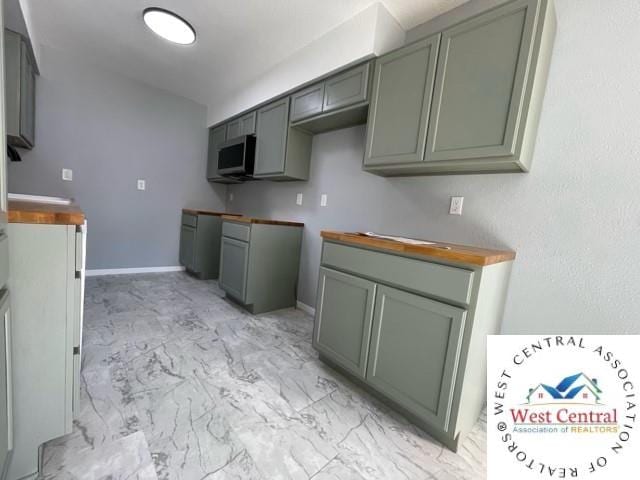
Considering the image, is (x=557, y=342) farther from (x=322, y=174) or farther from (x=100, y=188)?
(x=100, y=188)

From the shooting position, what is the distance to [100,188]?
3.18 metres

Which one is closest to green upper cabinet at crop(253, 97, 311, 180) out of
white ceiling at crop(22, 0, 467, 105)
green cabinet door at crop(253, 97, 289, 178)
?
green cabinet door at crop(253, 97, 289, 178)

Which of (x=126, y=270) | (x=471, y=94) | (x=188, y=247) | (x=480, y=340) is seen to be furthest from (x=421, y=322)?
(x=126, y=270)

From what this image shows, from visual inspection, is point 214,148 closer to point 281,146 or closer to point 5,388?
point 281,146

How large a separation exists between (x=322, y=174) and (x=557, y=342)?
82.3 inches

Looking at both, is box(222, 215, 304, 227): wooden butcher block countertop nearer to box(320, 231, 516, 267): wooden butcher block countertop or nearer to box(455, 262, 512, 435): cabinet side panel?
box(320, 231, 516, 267): wooden butcher block countertop

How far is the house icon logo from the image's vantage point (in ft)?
2.89

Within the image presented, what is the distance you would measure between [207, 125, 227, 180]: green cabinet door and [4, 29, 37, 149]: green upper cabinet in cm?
176

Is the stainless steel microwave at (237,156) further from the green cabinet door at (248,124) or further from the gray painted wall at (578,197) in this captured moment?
the gray painted wall at (578,197)

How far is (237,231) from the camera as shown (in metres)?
2.56

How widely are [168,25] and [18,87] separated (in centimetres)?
136

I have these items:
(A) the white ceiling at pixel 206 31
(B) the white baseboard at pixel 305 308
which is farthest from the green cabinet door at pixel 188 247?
(A) the white ceiling at pixel 206 31

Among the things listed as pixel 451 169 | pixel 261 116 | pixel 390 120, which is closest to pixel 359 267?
pixel 451 169

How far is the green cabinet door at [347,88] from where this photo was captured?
1834 mm
